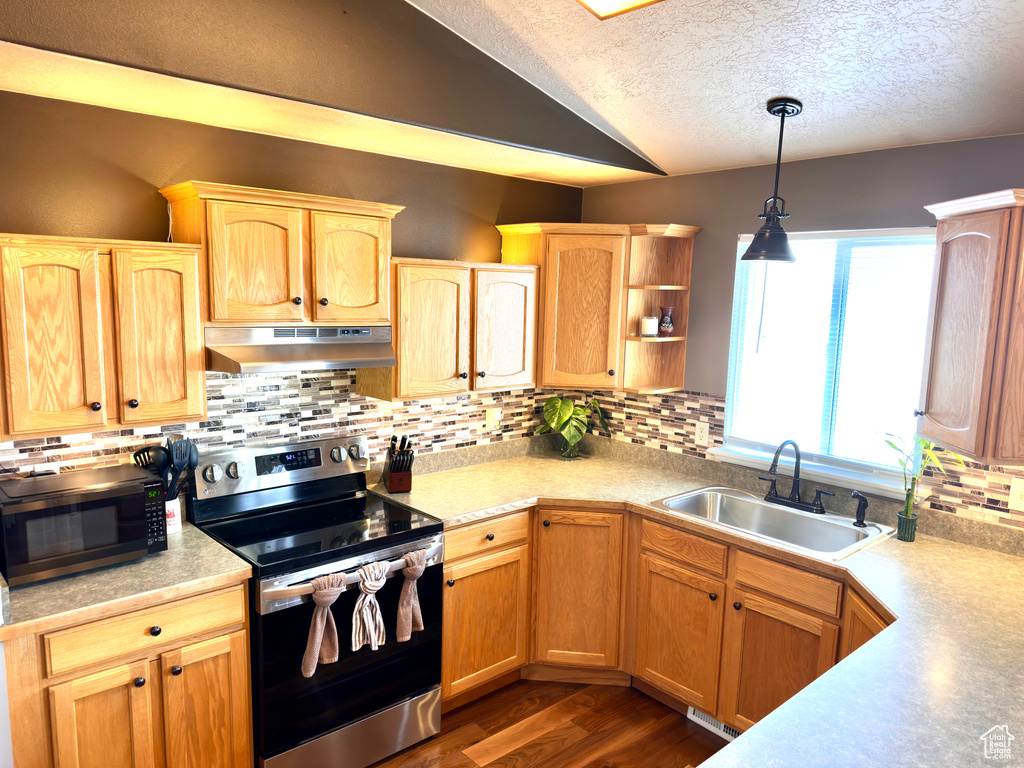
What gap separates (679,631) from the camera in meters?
2.97

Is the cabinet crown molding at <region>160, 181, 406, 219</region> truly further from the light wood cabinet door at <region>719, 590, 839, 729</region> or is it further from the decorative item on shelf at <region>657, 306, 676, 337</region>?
the light wood cabinet door at <region>719, 590, 839, 729</region>

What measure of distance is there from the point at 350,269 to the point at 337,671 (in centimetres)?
150

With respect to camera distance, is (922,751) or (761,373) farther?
(761,373)

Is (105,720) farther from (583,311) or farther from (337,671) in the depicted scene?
(583,311)

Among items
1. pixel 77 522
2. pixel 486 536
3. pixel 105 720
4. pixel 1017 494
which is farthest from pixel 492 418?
pixel 1017 494

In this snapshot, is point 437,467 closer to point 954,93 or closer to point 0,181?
point 0,181

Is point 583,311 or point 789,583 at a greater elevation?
point 583,311

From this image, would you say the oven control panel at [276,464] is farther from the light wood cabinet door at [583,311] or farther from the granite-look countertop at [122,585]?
the light wood cabinet door at [583,311]

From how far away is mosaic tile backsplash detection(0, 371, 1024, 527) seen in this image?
2477 mm

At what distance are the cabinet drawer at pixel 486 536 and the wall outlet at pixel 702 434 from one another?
1.02 meters

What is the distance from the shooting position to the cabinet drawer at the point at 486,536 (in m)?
2.85

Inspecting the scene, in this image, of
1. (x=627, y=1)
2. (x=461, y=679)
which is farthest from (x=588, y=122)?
(x=461, y=679)

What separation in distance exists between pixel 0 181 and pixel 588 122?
220 cm

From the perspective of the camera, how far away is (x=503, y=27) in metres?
2.43
